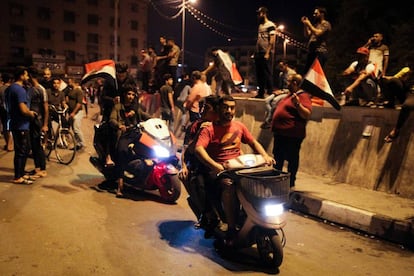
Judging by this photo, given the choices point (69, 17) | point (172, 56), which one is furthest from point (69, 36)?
point (172, 56)

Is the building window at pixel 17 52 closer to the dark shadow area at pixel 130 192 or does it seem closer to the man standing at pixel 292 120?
the dark shadow area at pixel 130 192

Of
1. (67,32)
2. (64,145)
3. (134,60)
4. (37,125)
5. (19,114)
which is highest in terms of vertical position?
(67,32)

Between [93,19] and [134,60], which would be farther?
[134,60]

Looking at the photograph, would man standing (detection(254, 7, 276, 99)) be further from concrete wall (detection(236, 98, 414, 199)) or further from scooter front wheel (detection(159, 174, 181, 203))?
scooter front wheel (detection(159, 174, 181, 203))

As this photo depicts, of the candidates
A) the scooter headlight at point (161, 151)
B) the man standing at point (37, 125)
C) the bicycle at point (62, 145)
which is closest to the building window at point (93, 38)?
the bicycle at point (62, 145)

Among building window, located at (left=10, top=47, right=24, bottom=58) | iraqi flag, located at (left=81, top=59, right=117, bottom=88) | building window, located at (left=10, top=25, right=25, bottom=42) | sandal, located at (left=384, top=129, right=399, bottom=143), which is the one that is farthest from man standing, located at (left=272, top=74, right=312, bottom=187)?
building window, located at (left=10, top=25, right=25, bottom=42)

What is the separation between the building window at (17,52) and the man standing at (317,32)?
6190 centimetres

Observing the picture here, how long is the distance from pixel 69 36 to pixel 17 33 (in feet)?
27.7

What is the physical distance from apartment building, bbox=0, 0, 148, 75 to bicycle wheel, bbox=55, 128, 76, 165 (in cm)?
4787

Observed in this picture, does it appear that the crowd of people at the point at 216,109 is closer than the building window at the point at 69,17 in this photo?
Yes

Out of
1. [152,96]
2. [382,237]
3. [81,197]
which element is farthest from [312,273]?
[152,96]

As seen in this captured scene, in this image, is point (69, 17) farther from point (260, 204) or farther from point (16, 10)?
point (260, 204)

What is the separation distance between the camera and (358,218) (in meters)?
6.24

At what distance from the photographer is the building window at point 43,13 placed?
6506 cm
